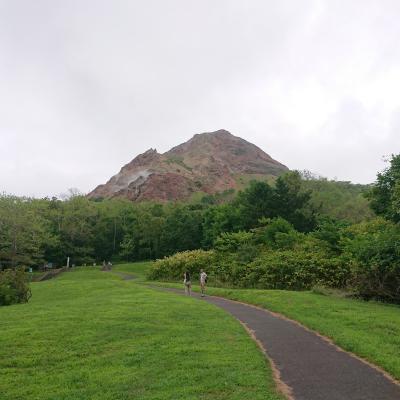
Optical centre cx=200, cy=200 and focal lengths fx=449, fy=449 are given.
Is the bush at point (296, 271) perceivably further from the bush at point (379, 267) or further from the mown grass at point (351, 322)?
the mown grass at point (351, 322)

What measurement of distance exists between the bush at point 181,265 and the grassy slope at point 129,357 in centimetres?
2157

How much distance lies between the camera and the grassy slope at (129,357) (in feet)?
24.4

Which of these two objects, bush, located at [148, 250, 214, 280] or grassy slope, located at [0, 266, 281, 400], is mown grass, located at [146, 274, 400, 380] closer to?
grassy slope, located at [0, 266, 281, 400]

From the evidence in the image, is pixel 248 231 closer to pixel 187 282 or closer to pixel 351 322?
pixel 187 282

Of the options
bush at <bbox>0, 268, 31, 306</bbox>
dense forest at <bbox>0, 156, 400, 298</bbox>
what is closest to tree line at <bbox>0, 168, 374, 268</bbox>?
dense forest at <bbox>0, 156, 400, 298</bbox>

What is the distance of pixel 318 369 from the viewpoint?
8430 mm

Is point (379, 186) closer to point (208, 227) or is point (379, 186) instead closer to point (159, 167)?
point (208, 227)

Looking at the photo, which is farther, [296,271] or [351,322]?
[296,271]

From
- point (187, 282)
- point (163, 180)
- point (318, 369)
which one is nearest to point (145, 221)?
point (187, 282)

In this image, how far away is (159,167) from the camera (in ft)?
491

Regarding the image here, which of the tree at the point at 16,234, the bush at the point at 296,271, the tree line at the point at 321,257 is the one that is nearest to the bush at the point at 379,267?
the tree line at the point at 321,257

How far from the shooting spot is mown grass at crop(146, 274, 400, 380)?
942 cm

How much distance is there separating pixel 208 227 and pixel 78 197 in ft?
103

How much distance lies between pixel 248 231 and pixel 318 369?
37.5m
